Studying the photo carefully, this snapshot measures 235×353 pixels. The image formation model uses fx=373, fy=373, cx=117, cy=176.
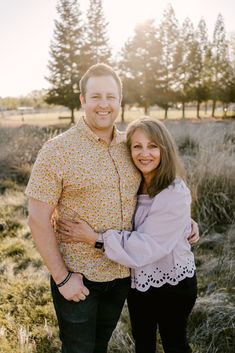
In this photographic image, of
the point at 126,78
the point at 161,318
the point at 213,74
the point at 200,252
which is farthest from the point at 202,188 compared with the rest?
the point at 213,74

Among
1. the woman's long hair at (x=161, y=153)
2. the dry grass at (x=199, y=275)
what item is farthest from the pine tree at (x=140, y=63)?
the woman's long hair at (x=161, y=153)

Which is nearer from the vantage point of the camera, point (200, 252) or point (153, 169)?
point (153, 169)

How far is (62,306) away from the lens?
7.14 ft

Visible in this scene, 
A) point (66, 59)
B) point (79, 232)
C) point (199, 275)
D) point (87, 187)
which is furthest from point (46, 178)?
point (66, 59)

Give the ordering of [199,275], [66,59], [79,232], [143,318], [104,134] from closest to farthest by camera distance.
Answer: [79,232] < [104,134] < [143,318] < [199,275] < [66,59]

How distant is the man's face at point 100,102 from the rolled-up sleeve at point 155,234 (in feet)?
1.81

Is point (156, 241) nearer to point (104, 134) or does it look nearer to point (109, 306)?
point (109, 306)

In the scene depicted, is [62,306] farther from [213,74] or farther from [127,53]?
[213,74]

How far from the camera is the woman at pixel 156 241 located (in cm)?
211

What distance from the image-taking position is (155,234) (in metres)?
2.15

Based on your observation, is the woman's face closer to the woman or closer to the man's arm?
the woman

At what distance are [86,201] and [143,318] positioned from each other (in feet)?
3.10

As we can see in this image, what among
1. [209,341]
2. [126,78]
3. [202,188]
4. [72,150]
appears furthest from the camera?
[126,78]

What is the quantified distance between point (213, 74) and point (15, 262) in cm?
3755
